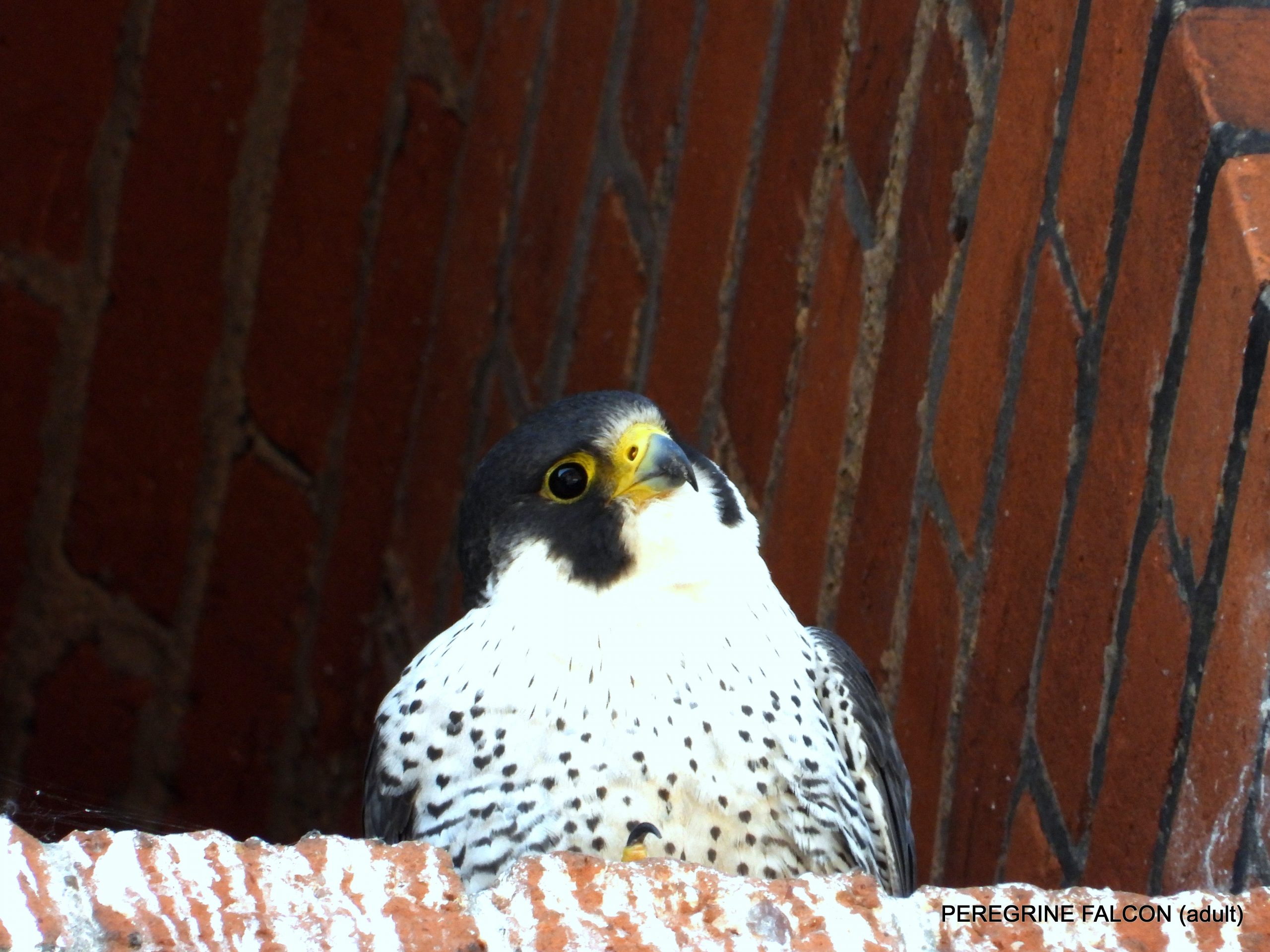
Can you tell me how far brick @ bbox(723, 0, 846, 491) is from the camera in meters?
2.30

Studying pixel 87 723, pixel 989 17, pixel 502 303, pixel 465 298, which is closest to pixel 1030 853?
pixel 989 17

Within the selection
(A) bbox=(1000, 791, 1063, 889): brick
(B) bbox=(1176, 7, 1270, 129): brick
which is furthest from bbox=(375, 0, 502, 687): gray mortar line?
(B) bbox=(1176, 7, 1270, 129): brick

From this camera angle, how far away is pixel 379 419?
12.1ft

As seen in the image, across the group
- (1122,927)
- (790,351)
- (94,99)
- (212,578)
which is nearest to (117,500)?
(212,578)

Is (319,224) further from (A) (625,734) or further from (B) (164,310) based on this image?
(A) (625,734)

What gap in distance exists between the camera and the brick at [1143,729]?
61.7 inches

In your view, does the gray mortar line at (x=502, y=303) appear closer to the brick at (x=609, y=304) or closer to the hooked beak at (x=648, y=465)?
the brick at (x=609, y=304)


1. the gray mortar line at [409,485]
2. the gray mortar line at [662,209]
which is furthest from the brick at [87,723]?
the gray mortar line at [662,209]

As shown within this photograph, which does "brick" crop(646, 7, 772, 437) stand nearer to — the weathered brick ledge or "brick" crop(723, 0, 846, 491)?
"brick" crop(723, 0, 846, 491)

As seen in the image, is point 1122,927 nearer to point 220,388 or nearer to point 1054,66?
point 1054,66

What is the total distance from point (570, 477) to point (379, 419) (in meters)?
1.77

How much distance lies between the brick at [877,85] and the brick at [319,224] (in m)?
1.54

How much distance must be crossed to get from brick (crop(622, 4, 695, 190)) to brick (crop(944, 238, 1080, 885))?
1.05 meters

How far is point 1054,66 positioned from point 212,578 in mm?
2287
